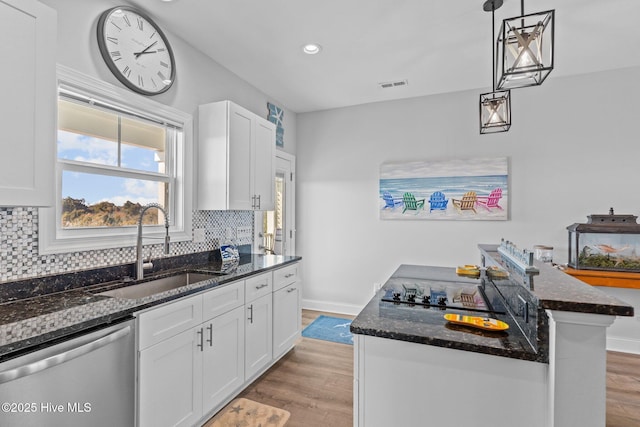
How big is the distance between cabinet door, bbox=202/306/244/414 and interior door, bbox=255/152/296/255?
1669 mm

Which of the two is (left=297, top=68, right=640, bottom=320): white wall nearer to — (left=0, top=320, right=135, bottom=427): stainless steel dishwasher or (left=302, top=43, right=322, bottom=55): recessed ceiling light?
(left=302, top=43, right=322, bottom=55): recessed ceiling light

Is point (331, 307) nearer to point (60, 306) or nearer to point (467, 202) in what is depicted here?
point (467, 202)

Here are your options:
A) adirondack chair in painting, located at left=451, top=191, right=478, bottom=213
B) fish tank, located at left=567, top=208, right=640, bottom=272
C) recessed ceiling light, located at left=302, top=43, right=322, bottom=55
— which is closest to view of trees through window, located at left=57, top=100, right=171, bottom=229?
recessed ceiling light, located at left=302, top=43, right=322, bottom=55

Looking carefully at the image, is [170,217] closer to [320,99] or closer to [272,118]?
[272,118]

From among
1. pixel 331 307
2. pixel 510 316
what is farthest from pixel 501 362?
pixel 331 307

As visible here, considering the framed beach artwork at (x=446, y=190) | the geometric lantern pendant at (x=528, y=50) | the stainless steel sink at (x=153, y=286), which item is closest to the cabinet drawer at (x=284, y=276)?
the stainless steel sink at (x=153, y=286)

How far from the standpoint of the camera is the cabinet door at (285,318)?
111 inches

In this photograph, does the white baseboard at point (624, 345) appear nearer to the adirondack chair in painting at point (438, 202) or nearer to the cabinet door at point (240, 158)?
the adirondack chair in painting at point (438, 202)

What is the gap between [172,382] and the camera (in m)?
1.79

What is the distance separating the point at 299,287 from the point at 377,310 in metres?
1.80

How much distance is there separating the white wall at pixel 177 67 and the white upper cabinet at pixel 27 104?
1.70ft

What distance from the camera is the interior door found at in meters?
4.16

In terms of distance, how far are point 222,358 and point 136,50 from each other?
2255mm

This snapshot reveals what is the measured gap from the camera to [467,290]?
190 cm
